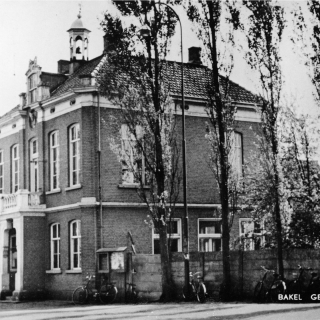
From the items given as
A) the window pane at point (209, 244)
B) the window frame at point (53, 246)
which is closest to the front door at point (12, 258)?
the window frame at point (53, 246)

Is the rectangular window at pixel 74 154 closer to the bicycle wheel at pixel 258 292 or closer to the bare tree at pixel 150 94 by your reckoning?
the bare tree at pixel 150 94

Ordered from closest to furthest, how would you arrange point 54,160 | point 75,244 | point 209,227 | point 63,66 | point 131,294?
point 131,294, point 75,244, point 209,227, point 54,160, point 63,66

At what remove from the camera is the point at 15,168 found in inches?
1474

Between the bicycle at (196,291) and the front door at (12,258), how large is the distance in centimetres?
1262

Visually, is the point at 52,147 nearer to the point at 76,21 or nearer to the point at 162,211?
the point at 76,21

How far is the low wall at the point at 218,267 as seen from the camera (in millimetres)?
22562

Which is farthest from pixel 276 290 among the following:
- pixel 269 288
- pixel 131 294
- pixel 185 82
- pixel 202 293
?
pixel 185 82

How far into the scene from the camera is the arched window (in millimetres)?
32644

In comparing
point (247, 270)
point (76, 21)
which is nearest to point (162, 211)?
point (247, 270)

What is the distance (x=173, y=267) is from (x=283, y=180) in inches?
220

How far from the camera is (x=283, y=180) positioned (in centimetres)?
2336

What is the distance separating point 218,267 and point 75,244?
8.94m

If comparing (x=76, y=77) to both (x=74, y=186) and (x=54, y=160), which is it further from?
(x=74, y=186)

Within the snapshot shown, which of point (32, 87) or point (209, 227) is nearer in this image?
point (209, 227)
